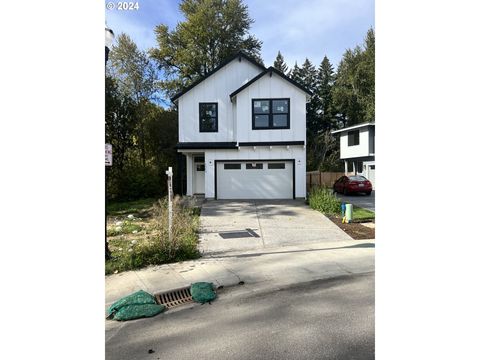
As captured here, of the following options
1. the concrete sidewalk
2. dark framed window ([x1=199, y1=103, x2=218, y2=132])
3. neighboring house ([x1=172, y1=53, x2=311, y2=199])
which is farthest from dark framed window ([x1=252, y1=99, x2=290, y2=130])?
the concrete sidewalk

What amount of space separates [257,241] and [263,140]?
822 cm

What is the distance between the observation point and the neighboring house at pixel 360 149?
2428 cm

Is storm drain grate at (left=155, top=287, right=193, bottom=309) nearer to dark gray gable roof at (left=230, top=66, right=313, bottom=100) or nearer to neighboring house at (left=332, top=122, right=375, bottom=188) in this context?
dark gray gable roof at (left=230, top=66, right=313, bottom=100)

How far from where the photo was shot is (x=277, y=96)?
15.2 metres

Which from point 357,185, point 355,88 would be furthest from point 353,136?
point 357,185

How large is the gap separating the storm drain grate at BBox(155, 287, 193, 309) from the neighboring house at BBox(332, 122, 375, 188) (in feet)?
69.3

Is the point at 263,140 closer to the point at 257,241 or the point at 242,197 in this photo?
the point at 242,197

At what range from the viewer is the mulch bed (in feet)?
27.7

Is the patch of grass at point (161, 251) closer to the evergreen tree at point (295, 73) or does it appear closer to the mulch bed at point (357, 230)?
the mulch bed at point (357, 230)

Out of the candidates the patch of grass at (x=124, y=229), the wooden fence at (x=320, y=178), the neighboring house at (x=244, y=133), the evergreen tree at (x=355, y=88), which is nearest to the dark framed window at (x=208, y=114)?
the neighboring house at (x=244, y=133)

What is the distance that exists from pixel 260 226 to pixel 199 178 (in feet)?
25.8

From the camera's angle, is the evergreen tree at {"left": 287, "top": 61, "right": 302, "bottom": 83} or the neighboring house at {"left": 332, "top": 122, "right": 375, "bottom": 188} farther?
the evergreen tree at {"left": 287, "top": 61, "right": 302, "bottom": 83}
